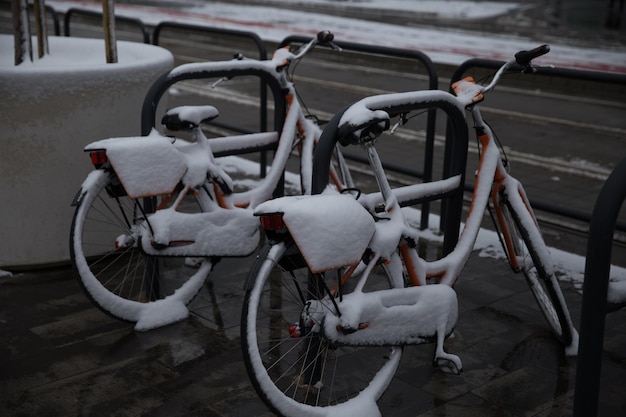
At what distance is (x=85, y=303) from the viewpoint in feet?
17.1

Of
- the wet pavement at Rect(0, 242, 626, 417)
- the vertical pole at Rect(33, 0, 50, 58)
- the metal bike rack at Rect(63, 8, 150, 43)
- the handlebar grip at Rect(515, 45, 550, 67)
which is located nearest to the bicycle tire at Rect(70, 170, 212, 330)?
the wet pavement at Rect(0, 242, 626, 417)

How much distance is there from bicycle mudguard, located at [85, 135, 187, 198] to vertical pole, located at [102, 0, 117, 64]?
1.70 m

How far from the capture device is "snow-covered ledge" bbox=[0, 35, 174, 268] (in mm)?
5453

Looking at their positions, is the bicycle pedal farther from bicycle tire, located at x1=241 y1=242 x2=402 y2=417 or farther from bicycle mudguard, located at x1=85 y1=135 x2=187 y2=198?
bicycle mudguard, located at x1=85 y1=135 x2=187 y2=198

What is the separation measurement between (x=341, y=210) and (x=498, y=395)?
1.26 m

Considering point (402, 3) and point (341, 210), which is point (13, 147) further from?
point (402, 3)

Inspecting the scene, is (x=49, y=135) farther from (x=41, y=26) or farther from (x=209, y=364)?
(x=209, y=364)

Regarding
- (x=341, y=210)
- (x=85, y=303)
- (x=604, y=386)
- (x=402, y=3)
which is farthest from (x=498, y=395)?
(x=402, y=3)

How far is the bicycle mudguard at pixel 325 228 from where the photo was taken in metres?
3.58

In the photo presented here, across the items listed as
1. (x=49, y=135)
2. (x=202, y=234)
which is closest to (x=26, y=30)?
(x=49, y=135)

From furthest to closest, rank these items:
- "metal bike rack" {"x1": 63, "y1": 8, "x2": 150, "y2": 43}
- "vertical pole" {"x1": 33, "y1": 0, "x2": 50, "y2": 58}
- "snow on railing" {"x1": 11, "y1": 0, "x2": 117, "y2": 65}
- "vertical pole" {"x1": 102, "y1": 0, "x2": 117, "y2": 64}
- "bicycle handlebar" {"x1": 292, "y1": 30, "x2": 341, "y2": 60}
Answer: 1. "metal bike rack" {"x1": 63, "y1": 8, "x2": 150, "y2": 43}
2. "vertical pole" {"x1": 33, "y1": 0, "x2": 50, "y2": 58}
3. "vertical pole" {"x1": 102, "y1": 0, "x2": 117, "y2": 64}
4. "snow on railing" {"x1": 11, "y1": 0, "x2": 117, "y2": 65}
5. "bicycle handlebar" {"x1": 292, "y1": 30, "x2": 341, "y2": 60}

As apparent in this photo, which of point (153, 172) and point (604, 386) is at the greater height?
point (153, 172)

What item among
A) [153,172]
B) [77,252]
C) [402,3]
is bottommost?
[402,3]

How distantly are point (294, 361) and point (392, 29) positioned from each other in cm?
1670
